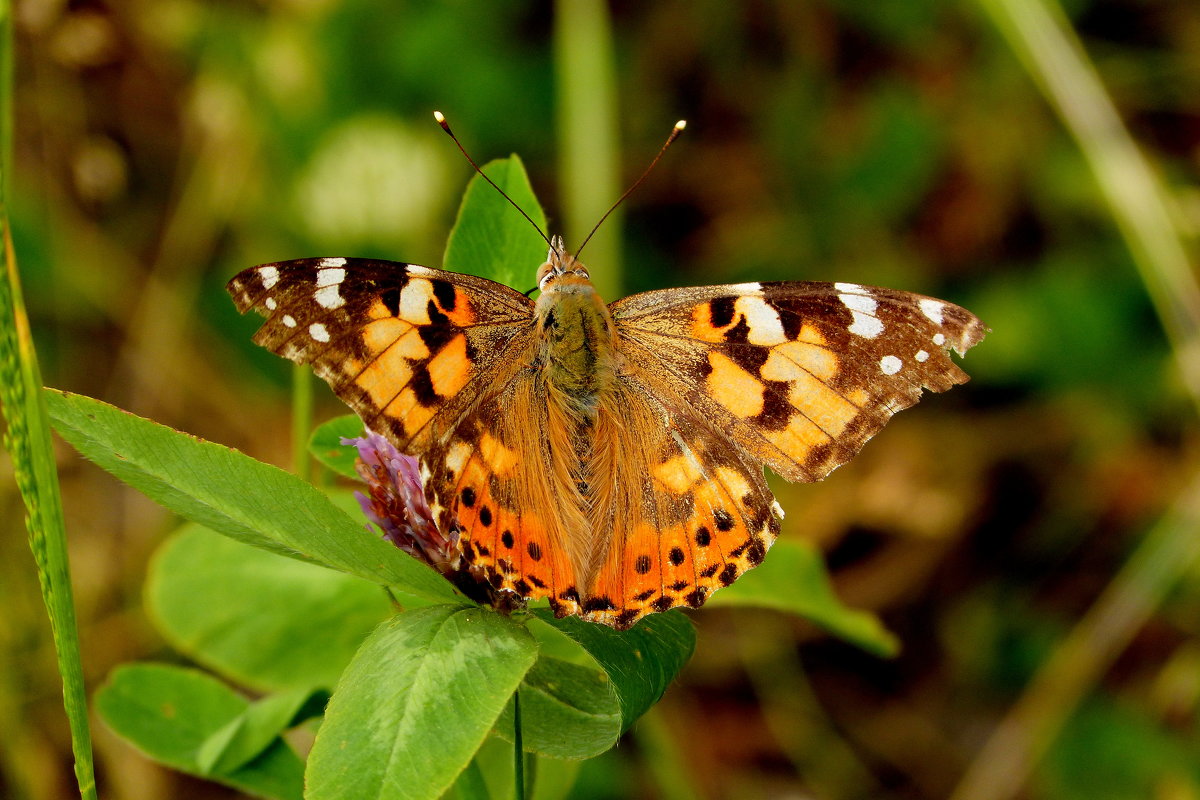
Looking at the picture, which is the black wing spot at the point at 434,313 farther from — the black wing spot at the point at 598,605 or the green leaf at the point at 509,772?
the green leaf at the point at 509,772

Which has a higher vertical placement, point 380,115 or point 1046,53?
point 1046,53

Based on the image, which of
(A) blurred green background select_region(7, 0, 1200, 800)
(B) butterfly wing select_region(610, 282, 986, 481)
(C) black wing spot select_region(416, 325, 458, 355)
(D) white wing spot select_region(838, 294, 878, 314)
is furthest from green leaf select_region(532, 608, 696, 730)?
(A) blurred green background select_region(7, 0, 1200, 800)

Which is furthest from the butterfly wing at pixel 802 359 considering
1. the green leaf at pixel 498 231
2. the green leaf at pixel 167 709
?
the green leaf at pixel 167 709

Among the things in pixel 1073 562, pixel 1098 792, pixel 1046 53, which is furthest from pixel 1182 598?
pixel 1046 53

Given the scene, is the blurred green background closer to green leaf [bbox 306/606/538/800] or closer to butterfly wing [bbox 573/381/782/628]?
butterfly wing [bbox 573/381/782/628]

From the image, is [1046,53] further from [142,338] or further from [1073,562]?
[142,338]
